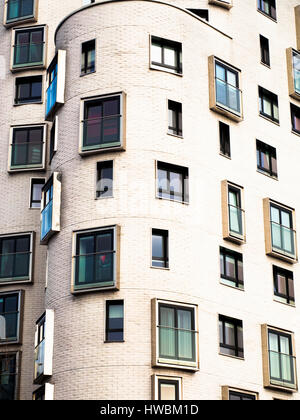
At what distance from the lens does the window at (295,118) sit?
53.3m

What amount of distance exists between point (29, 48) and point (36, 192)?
8.51 m

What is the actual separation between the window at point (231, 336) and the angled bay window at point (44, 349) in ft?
24.0

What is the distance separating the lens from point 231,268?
4538 cm

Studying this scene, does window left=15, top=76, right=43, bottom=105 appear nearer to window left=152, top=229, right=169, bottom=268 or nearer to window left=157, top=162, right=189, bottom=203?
window left=157, top=162, right=189, bottom=203

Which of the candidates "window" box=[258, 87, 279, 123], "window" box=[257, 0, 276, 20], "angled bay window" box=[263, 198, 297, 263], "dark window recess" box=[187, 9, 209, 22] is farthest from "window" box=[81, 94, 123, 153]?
"window" box=[257, 0, 276, 20]

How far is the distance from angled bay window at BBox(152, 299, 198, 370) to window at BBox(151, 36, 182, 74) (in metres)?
11.5

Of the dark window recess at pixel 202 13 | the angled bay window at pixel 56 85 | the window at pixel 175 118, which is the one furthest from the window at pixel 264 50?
the angled bay window at pixel 56 85

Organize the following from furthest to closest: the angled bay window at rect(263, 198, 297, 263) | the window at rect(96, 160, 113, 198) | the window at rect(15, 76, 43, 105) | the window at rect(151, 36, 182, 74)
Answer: the window at rect(15, 76, 43, 105), the angled bay window at rect(263, 198, 297, 263), the window at rect(151, 36, 182, 74), the window at rect(96, 160, 113, 198)

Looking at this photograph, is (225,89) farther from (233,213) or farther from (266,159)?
(233,213)

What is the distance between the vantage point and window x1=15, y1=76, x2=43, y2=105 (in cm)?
5375

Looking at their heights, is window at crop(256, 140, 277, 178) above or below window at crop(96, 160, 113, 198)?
above

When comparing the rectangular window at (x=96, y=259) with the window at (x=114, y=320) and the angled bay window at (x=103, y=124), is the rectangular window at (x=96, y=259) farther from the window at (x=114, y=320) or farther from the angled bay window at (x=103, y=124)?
the angled bay window at (x=103, y=124)

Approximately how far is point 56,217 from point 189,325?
7.63m
